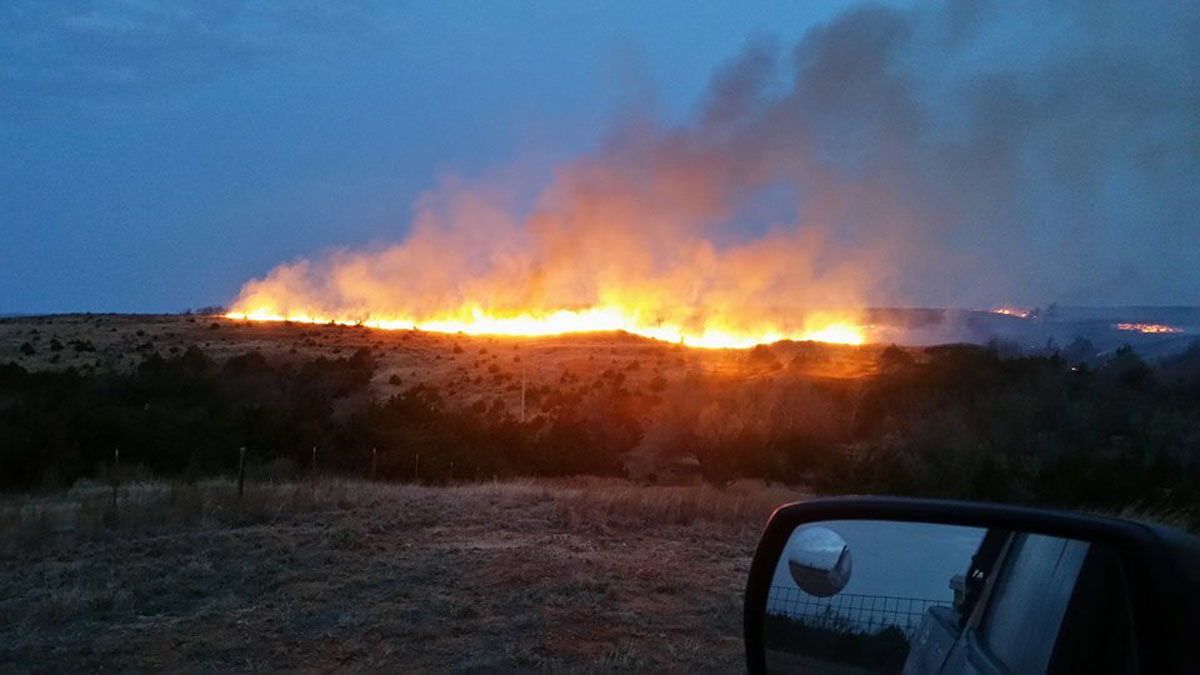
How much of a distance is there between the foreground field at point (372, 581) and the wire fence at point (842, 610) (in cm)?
530

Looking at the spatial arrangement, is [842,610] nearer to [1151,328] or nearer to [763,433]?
[763,433]

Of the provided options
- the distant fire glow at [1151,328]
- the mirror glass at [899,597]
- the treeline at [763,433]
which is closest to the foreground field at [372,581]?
the mirror glass at [899,597]

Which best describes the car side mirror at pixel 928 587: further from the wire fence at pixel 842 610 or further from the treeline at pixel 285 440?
the treeline at pixel 285 440

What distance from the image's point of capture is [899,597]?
412 cm

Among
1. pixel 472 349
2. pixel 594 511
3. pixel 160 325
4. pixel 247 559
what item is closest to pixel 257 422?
pixel 594 511

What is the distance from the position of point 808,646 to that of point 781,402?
3090cm

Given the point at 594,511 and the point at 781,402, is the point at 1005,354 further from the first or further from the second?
the point at 594,511

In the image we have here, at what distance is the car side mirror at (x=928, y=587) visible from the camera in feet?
9.64

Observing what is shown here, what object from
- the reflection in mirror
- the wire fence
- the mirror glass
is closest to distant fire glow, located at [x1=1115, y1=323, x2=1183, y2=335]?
the mirror glass

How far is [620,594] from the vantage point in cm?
1198

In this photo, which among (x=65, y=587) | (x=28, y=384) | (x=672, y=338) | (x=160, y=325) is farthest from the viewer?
(x=160, y=325)

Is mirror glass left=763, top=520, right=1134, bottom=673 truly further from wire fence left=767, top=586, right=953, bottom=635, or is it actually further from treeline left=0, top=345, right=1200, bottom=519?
treeline left=0, top=345, right=1200, bottom=519

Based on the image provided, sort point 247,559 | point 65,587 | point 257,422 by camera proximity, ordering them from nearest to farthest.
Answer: point 65,587
point 247,559
point 257,422

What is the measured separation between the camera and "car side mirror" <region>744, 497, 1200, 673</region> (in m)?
2.94
